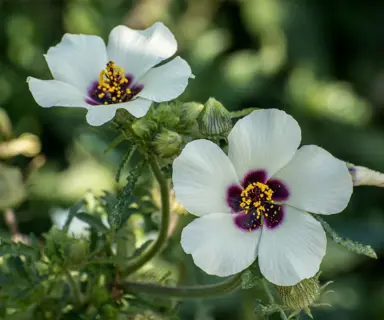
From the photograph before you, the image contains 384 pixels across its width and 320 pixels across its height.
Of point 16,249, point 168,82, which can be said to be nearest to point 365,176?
point 168,82

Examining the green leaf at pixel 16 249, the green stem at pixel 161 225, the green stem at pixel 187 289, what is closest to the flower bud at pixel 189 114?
the green stem at pixel 161 225

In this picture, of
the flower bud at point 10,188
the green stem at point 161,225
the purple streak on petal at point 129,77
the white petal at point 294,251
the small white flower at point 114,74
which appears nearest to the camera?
the white petal at point 294,251

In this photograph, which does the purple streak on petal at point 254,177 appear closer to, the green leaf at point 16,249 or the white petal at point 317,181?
the white petal at point 317,181

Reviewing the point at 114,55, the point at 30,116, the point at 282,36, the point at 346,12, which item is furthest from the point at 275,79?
the point at 114,55

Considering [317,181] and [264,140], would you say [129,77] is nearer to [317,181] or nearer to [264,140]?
[264,140]

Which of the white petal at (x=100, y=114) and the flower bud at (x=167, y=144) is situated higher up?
the white petal at (x=100, y=114)

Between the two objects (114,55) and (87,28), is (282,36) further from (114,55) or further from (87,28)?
(114,55)

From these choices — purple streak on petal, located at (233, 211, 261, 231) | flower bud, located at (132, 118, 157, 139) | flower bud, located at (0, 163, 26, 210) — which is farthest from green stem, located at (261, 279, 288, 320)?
flower bud, located at (0, 163, 26, 210)
